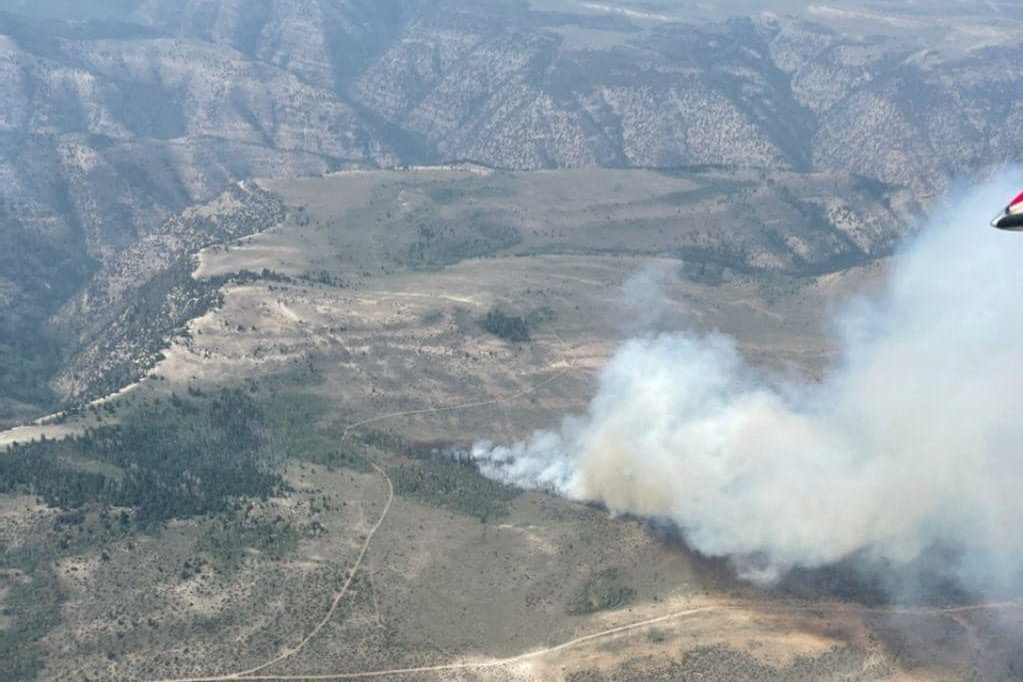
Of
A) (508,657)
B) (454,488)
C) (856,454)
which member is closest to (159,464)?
(454,488)

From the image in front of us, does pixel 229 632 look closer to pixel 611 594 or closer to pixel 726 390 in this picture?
pixel 611 594

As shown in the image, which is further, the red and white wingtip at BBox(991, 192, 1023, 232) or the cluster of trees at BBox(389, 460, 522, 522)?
the cluster of trees at BBox(389, 460, 522, 522)

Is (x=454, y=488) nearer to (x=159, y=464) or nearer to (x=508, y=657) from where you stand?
(x=159, y=464)

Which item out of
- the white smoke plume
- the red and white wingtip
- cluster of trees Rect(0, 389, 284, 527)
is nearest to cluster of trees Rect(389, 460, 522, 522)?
the white smoke plume

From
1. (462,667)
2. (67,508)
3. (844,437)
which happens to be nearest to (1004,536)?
(844,437)

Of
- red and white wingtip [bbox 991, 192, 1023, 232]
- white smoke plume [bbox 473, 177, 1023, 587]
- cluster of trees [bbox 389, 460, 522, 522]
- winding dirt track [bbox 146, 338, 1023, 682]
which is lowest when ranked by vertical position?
cluster of trees [bbox 389, 460, 522, 522]

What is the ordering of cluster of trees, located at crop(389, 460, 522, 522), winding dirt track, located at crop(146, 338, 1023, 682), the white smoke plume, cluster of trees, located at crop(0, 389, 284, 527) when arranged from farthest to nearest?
cluster of trees, located at crop(389, 460, 522, 522), cluster of trees, located at crop(0, 389, 284, 527), the white smoke plume, winding dirt track, located at crop(146, 338, 1023, 682)

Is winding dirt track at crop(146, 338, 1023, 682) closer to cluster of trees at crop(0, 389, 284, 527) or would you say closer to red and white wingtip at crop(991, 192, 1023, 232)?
cluster of trees at crop(0, 389, 284, 527)
